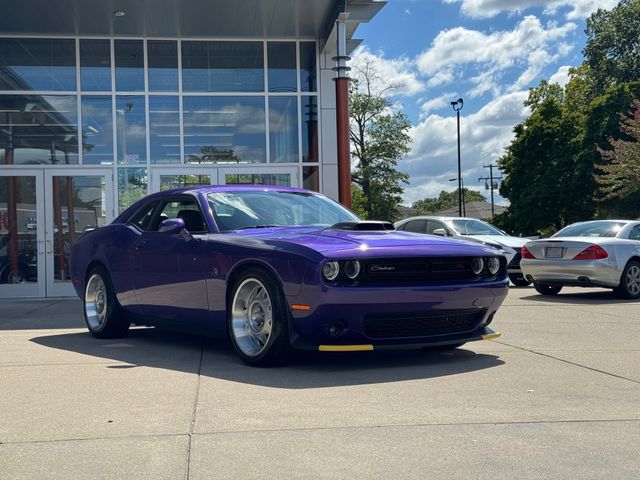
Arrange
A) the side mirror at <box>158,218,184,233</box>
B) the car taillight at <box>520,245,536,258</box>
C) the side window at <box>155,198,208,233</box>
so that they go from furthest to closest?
the car taillight at <box>520,245,536,258</box>, the side window at <box>155,198,208,233</box>, the side mirror at <box>158,218,184,233</box>


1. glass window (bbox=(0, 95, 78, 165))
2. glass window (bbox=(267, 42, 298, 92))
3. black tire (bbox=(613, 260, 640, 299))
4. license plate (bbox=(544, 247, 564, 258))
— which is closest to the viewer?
black tire (bbox=(613, 260, 640, 299))

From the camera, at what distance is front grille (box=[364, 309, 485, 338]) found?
18.1 feet

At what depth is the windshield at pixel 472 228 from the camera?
1664 cm

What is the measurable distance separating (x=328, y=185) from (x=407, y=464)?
39.4ft

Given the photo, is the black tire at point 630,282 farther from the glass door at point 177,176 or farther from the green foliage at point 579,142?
the green foliage at point 579,142

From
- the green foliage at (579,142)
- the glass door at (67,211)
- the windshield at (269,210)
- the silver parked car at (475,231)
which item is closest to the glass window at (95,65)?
the glass door at (67,211)

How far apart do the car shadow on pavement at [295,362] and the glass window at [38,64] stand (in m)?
8.77

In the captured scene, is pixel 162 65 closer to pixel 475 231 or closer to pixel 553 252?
pixel 475 231

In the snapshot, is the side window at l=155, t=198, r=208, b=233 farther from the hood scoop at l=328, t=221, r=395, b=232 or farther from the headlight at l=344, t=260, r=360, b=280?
the headlight at l=344, t=260, r=360, b=280

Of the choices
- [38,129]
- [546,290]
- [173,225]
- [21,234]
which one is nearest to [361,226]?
[173,225]

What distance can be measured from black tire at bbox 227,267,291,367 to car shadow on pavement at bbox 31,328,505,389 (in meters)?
0.11

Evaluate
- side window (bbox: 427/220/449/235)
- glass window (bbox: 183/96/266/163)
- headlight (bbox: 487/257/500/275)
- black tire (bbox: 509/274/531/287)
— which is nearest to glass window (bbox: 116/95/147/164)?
glass window (bbox: 183/96/266/163)

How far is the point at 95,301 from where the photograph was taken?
8.09 m

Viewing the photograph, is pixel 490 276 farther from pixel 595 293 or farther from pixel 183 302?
pixel 595 293
